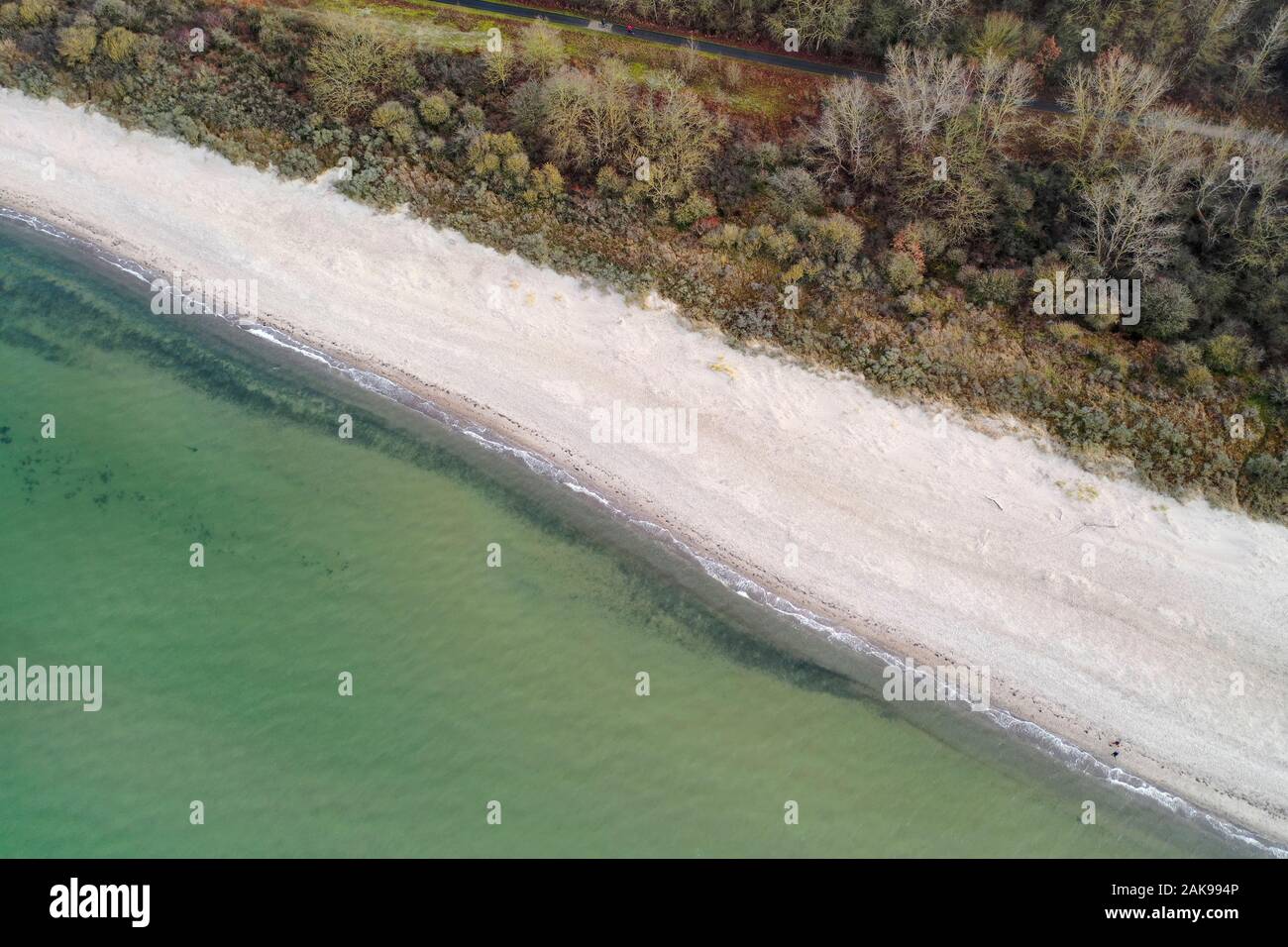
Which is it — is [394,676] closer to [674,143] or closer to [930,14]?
[674,143]

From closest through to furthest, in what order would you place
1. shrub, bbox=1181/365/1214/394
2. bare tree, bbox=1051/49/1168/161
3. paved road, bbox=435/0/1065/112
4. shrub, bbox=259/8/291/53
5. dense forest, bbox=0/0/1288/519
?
shrub, bbox=1181/365/1214/394
dense forest, bbox=0/0/1288/519
bare tree, bbox=1051/49/1168/161
shrub, bbox=259/8/291/53
paved road, bbox=435/0/1065/112

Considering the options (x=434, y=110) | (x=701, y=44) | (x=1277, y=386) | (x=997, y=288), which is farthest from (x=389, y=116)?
(x=1277, y=386)

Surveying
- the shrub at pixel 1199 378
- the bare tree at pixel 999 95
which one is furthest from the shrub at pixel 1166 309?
the bare tree at pixel 999 95

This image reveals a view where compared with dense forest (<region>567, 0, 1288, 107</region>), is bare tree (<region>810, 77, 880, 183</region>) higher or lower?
lower

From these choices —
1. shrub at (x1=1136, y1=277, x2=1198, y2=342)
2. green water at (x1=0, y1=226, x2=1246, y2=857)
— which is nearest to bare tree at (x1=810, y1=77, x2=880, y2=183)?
shrub at (x1=1136, y1=277, x2=1198, y2=342)

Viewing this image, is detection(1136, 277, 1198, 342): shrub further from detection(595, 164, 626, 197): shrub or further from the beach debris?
detection(595, 164, 626, 197): shrub

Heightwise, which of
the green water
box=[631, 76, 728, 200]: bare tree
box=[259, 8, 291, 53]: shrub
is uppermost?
box=[259, 8, 291, 53]: shrub

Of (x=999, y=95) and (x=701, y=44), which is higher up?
(x=701, y=44)

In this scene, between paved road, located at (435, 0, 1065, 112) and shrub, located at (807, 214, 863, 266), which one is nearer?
shrub, located at (807, 214, 863, 266)
